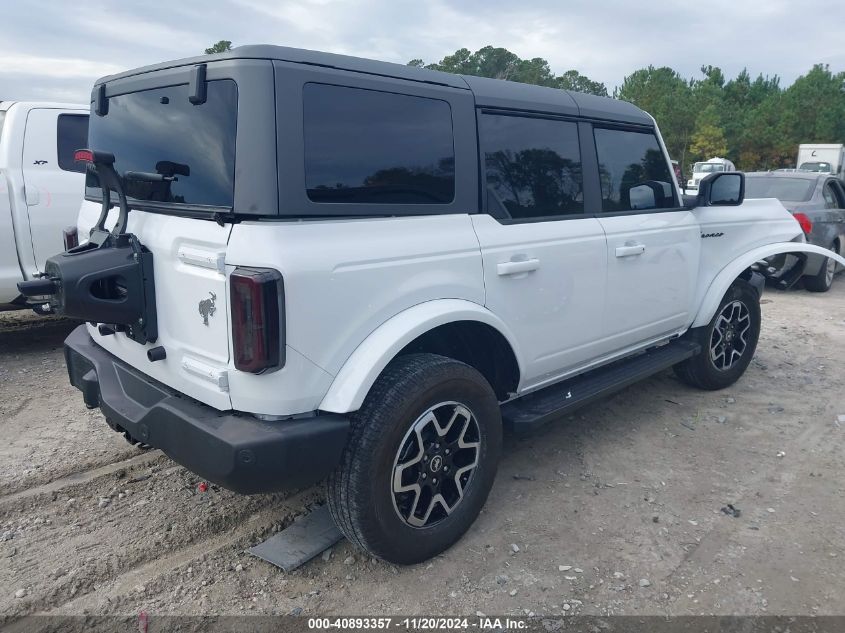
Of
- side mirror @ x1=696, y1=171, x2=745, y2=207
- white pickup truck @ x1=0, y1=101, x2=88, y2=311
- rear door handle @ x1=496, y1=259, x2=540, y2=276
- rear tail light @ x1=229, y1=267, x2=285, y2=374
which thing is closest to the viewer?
rear tail light @ x1=229, y1=267, x2=285, y2=374

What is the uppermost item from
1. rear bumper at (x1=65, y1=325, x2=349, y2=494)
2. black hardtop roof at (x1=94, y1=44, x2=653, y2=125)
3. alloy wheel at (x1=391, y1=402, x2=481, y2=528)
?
black hardtop roof at (x1=94, y1=44, x2=653, y2=125)

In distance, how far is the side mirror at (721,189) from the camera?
14.8 feet

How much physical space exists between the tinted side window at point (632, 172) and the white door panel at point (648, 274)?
0.33 ft

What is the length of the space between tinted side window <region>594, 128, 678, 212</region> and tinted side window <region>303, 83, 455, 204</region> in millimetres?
1305

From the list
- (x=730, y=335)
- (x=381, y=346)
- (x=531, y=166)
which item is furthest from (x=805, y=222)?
(x=381, y=346)

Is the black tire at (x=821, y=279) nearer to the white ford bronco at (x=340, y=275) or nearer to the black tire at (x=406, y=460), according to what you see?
the white ford bronco at (x=340, y=275)

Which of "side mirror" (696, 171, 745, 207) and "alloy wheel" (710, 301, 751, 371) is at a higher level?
"side mirror" (696, 171, 745, 207)

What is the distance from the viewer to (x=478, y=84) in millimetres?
3203

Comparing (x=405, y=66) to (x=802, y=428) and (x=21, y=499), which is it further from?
(x=802, y=428)

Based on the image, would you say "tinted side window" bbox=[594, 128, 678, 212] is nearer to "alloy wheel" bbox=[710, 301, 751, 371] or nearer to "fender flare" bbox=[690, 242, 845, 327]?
"fender flare" bbox=[690, 242, 845, 327]

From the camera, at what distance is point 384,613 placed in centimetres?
263

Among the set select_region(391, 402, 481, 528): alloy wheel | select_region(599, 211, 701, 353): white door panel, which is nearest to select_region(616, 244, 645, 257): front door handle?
select_region(599, 211, 701, 353): white door panel

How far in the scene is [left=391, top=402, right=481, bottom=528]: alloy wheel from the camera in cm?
274

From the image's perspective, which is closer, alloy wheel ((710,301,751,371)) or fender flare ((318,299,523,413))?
fender flare ((318,299,523,413))
